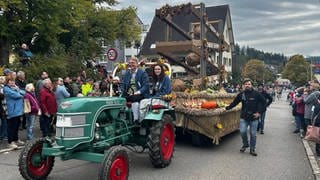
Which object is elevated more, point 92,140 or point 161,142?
point 92,140

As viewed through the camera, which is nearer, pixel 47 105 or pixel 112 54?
pixel 47 105

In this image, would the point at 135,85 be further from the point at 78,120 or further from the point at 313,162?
the point at 313,162

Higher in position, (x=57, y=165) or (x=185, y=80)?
(x=185, y=80)

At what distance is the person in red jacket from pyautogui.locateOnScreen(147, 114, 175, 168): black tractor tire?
3335 mm

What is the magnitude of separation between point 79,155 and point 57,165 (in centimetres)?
185

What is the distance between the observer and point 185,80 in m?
12.8

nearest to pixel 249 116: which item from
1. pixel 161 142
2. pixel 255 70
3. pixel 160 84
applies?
pixel 160 84

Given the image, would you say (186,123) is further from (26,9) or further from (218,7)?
(218,7)

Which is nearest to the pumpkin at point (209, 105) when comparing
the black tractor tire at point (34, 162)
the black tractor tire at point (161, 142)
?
the black tractor tire at point (161, 142)

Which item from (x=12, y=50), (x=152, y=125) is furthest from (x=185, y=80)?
(x=12, y=50)

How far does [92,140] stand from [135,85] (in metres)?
1.96

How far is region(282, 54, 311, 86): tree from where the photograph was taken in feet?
313

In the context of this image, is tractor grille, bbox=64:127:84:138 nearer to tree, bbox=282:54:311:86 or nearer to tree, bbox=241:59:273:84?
tree, bbox=241:59:273:84

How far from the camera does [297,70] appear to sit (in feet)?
322
